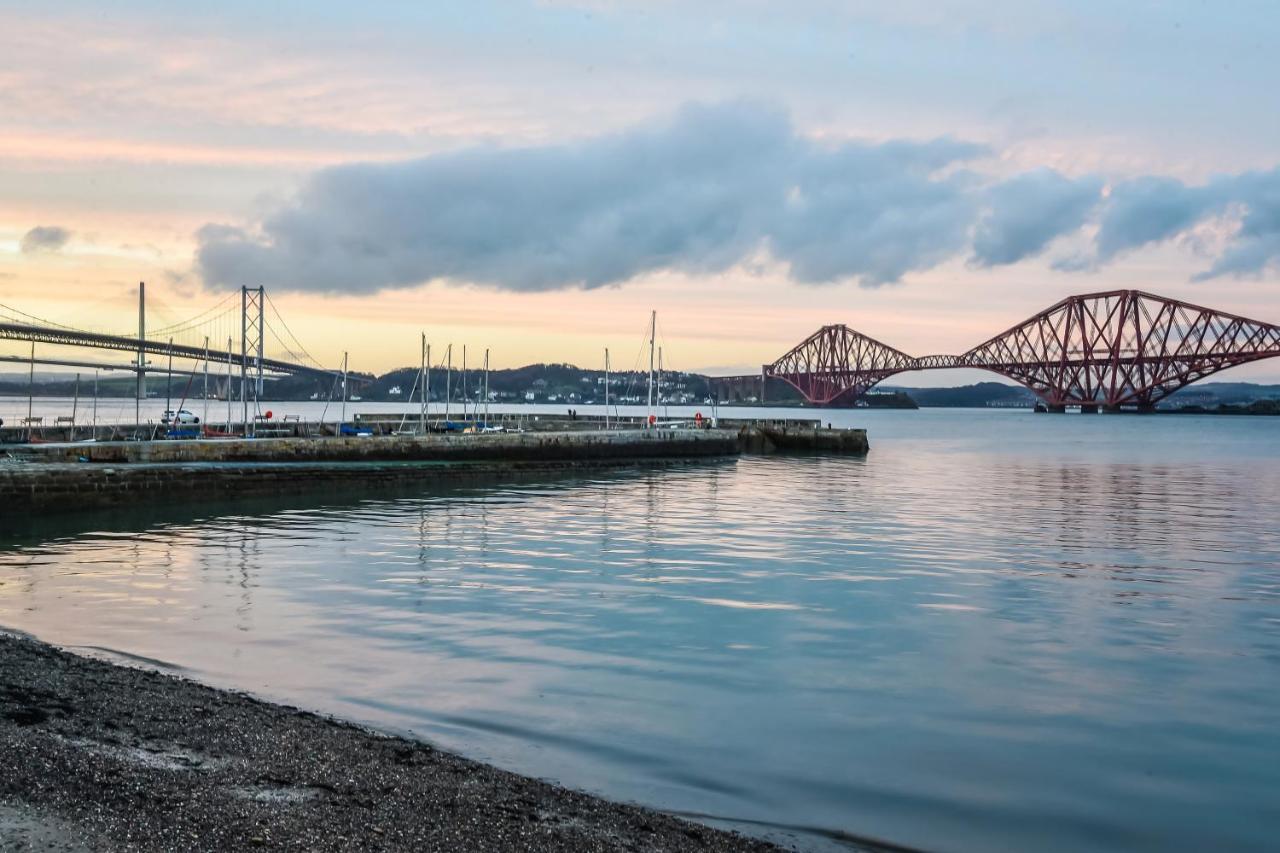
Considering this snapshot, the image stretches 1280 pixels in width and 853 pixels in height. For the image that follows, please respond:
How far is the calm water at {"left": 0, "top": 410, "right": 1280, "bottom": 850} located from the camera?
789 centimetres

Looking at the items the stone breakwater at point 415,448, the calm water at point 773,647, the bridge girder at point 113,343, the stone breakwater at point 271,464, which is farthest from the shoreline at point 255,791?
the bridge girder at point 113,343

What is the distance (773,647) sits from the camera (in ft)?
41.5

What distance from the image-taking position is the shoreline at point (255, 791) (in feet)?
18.0

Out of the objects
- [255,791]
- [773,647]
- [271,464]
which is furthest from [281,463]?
[255,791]

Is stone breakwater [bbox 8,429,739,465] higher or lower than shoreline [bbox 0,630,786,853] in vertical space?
higher

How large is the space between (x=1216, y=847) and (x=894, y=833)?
2079 mm

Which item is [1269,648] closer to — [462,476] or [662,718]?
[662,718]

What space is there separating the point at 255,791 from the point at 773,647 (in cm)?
744

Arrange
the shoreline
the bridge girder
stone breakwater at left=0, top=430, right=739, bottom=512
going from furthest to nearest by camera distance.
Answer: the bridge girder → stone breakwater at left=0, top=430, right=739, bottom=512 → the shoreline

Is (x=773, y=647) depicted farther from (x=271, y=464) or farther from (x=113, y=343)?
(x=113, y=343)

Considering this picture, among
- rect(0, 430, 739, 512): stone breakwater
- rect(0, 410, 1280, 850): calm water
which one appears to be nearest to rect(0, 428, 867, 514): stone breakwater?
rect(0, 430, 739, 512): stone breakwater

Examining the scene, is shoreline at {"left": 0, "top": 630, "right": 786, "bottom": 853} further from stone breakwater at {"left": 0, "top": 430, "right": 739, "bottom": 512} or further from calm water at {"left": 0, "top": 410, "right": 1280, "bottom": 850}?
stone breakwater at {"left": 0, "top": 430, "right": 739, "bottom": 512}

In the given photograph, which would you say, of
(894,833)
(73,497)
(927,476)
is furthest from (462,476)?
(894,833)

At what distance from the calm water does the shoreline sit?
0.95 metres
